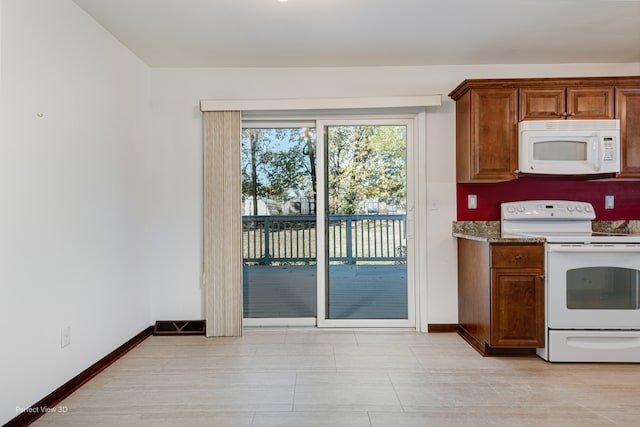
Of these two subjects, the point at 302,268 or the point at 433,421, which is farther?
the point at 302,268

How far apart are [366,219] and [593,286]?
1.80 metres

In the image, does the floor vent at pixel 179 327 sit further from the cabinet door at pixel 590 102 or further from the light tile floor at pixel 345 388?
the cabinet door at pixel 590 102

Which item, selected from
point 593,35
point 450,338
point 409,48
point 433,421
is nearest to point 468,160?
point 409,48

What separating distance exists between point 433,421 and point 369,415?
0.33 m

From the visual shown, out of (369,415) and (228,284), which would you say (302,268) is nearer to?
(228,284)

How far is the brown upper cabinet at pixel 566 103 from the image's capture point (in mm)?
2986

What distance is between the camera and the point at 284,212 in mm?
3572

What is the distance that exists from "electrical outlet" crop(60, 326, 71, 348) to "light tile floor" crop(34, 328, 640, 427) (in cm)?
31

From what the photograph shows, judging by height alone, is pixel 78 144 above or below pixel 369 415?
above

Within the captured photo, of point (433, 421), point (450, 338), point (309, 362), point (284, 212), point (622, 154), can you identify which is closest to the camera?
point (433, 421)

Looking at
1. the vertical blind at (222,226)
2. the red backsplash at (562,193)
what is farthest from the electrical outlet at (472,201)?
the vertical blind at (222,226)

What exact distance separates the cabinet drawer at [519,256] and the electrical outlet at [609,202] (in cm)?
117

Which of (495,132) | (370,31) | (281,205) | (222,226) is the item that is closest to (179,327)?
(222,226)

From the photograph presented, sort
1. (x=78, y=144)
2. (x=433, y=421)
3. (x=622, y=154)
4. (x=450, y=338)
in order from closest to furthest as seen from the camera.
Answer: (x=433, y=421) < (x=78, y=144) < (x=622, y=154) < (x=450, y=338)
